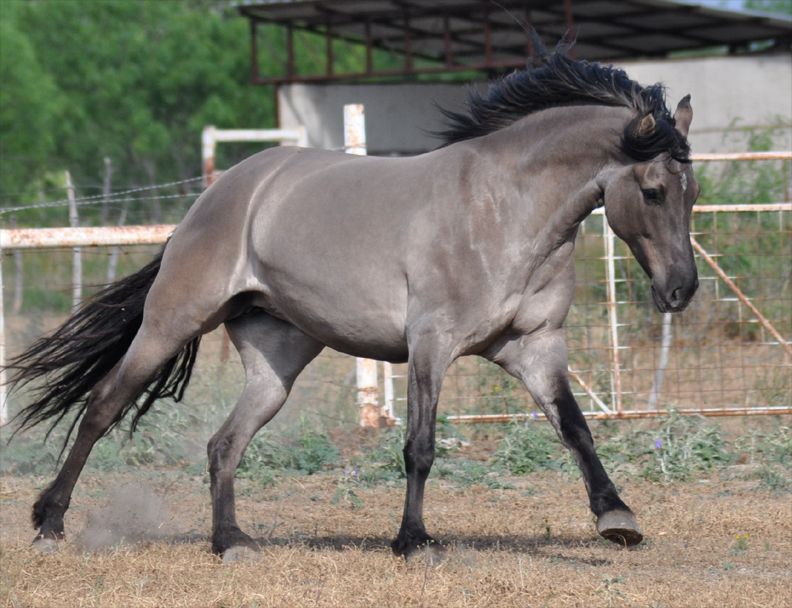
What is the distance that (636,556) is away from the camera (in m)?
5.46

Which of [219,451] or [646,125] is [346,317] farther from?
[646,125]

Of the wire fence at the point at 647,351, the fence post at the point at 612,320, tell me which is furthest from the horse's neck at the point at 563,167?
the fence post at the point at 612,320

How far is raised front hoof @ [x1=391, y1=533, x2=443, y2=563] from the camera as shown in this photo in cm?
507

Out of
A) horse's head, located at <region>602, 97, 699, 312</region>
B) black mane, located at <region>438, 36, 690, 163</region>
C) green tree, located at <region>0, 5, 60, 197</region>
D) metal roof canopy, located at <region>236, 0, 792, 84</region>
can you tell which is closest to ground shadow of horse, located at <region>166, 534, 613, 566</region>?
horse's head, located at <region>602, 97, 699, 312</region>

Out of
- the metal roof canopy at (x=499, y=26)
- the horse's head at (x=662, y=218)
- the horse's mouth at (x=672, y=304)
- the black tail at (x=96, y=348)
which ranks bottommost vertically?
the black tail at (x=96, y=348)

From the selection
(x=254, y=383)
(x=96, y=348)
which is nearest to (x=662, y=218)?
(x=254, y=383)

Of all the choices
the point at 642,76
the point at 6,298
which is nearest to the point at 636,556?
the point at 642,76

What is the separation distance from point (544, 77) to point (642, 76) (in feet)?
46.0

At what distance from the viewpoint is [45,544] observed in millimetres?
5809

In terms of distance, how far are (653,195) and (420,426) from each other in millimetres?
1368

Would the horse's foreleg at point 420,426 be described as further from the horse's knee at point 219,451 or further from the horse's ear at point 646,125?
the horse's ear at point 646,125

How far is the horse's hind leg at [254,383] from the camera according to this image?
5.87 metres

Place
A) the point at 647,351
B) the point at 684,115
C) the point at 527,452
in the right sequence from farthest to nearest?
1. the point at 647,351
2. the point at 527,452
3. the point at 684,115

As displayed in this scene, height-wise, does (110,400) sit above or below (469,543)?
above
